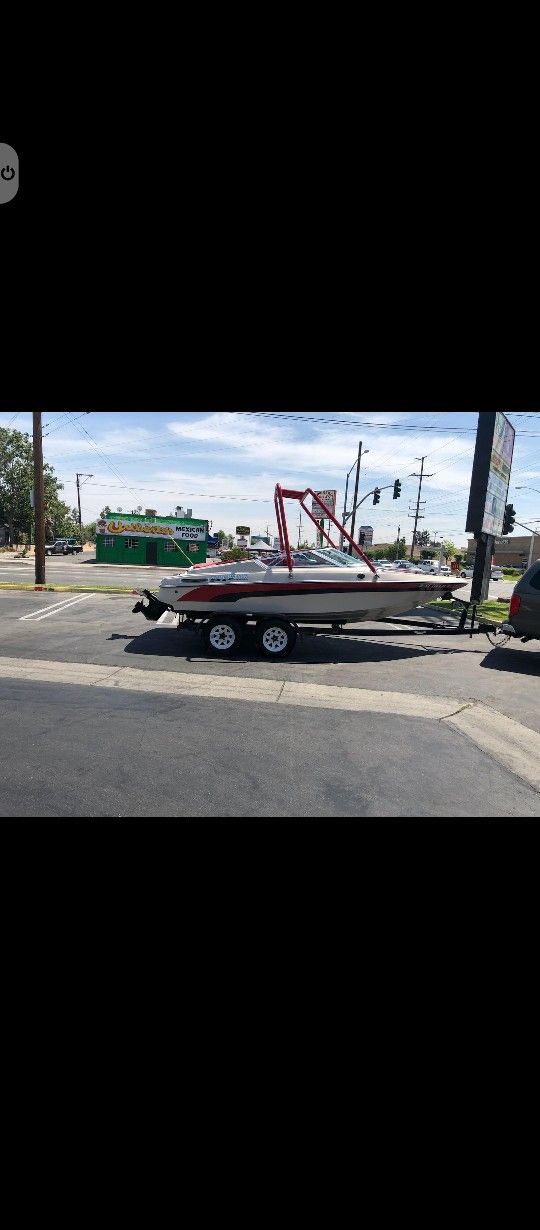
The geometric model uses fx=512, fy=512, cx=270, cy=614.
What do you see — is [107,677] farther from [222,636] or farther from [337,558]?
[337,558]

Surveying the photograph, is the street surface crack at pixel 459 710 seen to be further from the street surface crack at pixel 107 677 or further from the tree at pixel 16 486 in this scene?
the tree at pixel 16 486

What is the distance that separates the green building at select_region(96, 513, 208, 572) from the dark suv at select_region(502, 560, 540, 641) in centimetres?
2887

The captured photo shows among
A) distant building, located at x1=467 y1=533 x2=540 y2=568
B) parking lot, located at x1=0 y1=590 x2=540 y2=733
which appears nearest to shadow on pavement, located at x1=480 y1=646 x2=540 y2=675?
parking lot, located at x1=0 y1=590 x2=540 y2=733

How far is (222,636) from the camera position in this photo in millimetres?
7539

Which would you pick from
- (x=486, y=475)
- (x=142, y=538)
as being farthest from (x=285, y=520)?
(x=142, y=538)

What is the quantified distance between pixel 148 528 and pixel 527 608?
30839 millimetres

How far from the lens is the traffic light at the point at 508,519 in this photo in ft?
47.3

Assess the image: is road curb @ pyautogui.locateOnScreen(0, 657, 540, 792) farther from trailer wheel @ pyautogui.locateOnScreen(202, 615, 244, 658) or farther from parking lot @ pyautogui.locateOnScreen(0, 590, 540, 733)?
trailer wheel @ pyautogui.locateOnScreen(202, 615, 244, 658)

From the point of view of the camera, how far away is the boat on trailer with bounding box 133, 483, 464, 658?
748 cm
